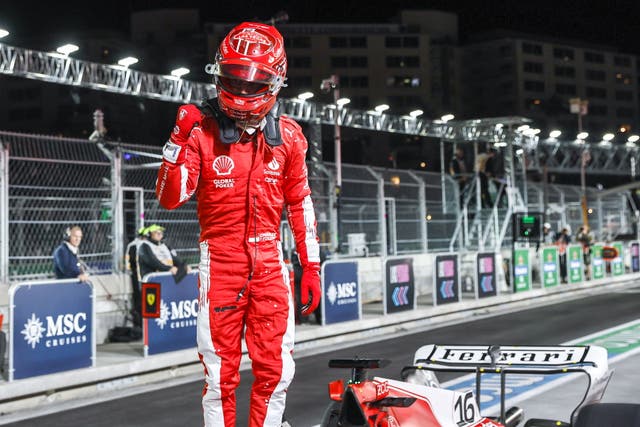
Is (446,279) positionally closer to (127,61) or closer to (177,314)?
(177,314)

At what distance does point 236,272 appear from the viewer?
168 inches

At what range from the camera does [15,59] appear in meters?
18.5

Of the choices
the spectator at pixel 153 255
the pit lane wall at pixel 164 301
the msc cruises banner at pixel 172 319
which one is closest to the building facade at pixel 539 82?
the pit lane wall at pixel 164 301

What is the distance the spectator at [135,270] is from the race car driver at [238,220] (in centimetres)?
823

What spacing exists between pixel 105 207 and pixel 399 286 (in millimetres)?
5715

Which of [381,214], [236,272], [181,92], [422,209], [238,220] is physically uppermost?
[181,92]

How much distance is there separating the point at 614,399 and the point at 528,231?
13039 mm

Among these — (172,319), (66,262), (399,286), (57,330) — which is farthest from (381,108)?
(57,330)

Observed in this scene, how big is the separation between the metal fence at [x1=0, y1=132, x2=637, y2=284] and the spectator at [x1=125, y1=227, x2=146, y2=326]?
19.5 inches

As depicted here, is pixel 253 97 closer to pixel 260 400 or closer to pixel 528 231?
pixel 260 400

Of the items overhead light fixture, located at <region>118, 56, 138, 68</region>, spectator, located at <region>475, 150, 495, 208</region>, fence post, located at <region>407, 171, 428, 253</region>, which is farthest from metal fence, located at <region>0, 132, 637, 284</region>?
spectator, located at <region>475, 150, 495, 208</region>

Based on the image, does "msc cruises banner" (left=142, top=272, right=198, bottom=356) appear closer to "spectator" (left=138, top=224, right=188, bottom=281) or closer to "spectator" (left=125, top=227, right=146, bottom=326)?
"spectator" (left=138, top=224, right=188, bottom=281)

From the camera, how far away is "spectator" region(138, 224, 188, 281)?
12.2 meters

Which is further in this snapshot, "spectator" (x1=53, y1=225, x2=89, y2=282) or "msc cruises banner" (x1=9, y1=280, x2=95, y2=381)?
"spectator" (x1=53, y1=225, x2=89, y2=282)
